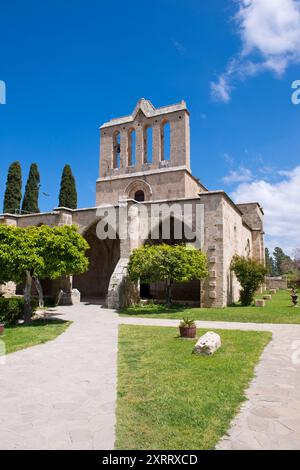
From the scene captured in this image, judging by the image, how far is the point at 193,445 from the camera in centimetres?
346

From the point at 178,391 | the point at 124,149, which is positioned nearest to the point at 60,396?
the point at 178,391

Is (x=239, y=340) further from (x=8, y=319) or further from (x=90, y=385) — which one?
(x=8, y=319)

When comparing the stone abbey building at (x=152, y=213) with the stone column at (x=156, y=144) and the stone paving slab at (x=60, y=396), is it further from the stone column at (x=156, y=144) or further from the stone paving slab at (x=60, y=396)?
the stone paving slab at (x=60, y=396)

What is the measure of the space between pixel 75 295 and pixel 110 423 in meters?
17.7

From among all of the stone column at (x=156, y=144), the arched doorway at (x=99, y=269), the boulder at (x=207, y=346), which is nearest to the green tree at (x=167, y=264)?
the boulder at (x=207, y=346)

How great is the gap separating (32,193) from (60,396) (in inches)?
1332

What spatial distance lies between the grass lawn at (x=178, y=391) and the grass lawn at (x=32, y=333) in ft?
8.32

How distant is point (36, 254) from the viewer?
12.3 meters

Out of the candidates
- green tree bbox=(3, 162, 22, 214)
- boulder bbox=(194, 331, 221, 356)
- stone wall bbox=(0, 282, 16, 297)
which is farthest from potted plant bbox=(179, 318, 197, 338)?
green tree bbox=(3, 162, 22, 214)

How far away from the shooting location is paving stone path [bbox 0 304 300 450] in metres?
3.64

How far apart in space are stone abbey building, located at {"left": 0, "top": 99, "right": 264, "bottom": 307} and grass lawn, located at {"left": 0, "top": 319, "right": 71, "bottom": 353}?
572cm

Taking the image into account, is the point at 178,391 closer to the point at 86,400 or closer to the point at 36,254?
the point at 86,400

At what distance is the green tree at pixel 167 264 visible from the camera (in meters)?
16.1
